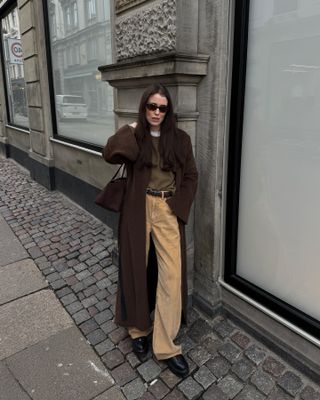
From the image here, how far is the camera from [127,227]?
2.44m

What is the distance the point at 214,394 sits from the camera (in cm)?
230

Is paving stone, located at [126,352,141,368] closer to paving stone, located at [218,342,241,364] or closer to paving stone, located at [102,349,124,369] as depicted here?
paving stone, located at [102,349,124,369]

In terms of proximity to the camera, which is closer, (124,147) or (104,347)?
(124,147)

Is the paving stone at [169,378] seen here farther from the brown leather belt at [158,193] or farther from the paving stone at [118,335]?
the brown leather belt at [158,193]

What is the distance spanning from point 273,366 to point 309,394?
0.95ft

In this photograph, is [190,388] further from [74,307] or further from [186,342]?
[74,307]

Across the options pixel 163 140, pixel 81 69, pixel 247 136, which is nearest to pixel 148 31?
pixel 163 140

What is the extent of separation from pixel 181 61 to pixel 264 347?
87.5 inches

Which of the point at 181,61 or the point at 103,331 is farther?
the point at 103,331

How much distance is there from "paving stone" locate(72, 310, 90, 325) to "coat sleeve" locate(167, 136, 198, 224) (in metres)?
1.35

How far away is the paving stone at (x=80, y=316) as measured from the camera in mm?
3029

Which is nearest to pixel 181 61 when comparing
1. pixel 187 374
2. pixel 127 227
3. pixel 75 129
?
pixel 127 227

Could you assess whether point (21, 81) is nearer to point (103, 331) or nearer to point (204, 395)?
point (103, 331)

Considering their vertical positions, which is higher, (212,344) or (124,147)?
(124,147)
